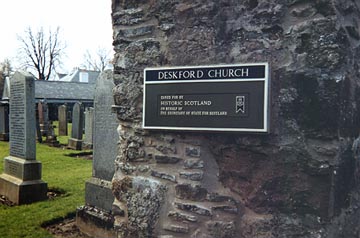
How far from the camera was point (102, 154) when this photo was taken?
598 centimetres

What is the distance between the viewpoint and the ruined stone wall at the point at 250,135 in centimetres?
256

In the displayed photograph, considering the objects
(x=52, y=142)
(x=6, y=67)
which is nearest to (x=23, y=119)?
(x=52, y=142)

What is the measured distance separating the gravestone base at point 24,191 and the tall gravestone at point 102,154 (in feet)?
6.00

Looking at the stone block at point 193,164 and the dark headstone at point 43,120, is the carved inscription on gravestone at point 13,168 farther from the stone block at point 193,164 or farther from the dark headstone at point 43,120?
the dark headstone at point 43,120

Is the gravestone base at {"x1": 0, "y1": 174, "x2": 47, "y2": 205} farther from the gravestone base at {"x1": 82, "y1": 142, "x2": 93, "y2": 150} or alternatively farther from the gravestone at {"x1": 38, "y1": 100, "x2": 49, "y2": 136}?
the gravestone at {"x1": 38, "y1": 100, "x2": 49, "y2": 136}

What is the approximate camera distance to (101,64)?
219 feet

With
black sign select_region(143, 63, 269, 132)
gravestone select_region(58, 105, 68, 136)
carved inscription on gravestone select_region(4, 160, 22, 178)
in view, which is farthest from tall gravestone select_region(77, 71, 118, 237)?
gravestone select_region(58, 105, 68, 136)

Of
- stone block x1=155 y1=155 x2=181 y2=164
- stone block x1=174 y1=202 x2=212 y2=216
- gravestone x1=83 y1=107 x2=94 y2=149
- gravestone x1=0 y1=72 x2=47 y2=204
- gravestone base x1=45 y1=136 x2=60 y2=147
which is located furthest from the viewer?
gravestone base x1=45 y1=136 x2=60 y2=147

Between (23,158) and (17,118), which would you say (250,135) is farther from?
(17,118)

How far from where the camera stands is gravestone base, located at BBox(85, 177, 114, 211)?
5656 mm

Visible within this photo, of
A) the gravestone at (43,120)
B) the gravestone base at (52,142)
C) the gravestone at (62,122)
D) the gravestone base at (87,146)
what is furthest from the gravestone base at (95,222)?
the gravestone at (62,122)

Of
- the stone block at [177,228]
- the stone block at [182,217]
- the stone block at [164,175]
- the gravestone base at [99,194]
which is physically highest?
the stone block at [164,175]

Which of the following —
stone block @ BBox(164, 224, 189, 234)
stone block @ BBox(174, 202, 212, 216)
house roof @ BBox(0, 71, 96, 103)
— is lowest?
stone block @ BBox(164, 224, 189, 234)

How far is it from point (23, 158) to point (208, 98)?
582cm
